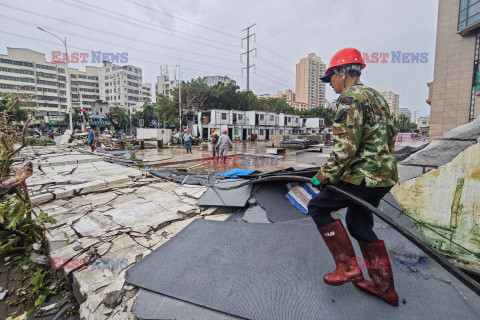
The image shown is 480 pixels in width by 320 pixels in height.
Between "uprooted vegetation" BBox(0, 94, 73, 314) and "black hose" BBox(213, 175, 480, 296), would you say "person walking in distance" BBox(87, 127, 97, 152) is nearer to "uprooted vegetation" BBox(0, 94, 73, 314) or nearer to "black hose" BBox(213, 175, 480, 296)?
"uprooted vegetation" BBox(0, 94, 73, 314)

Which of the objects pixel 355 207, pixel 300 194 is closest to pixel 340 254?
pixel 355 207

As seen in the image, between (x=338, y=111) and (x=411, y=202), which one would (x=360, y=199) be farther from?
(x=411, y=202)

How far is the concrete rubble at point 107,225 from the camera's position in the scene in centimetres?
191

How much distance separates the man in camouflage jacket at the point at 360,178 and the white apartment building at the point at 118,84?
282ft

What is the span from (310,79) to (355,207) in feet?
420

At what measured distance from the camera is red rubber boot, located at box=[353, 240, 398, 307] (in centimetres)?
162

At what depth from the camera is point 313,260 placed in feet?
7.07

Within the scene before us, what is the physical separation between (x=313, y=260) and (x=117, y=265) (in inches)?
81.0

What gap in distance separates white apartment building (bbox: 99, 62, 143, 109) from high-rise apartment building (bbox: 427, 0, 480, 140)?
81538 mm

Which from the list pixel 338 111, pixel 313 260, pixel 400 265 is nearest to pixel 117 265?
pixel 313 260

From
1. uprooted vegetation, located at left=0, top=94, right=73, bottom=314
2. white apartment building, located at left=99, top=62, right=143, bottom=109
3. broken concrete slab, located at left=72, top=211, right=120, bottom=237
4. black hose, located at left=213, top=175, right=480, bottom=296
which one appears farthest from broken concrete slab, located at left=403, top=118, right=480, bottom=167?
white apartment building, located at left=99, top=62, right=143, bottom=109

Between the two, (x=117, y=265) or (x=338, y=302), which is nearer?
(x=338, y=302)

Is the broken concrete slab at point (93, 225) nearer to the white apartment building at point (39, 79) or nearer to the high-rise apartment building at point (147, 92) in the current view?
the white apartment building at point (39, 79)

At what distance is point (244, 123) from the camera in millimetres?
40344
